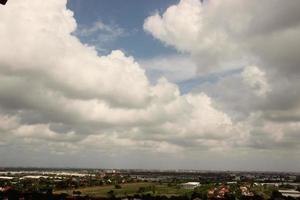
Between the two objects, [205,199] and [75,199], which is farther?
[205,199]

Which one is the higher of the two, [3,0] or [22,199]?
A: [3,0]

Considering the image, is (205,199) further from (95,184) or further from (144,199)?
(95,184)

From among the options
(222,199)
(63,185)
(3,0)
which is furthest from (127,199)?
(3,0)

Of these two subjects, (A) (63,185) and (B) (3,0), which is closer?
(B) (3,0)

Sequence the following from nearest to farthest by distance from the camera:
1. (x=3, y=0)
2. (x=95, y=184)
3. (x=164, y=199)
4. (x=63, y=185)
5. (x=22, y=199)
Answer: (x=3, y=0)
(x=22, y=199)
(x=164, y=199)
(x=63, y=185)
(x=95, y=184)

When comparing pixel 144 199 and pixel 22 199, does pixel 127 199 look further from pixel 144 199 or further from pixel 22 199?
pixel 22 199

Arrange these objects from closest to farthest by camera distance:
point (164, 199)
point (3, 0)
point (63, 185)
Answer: point (3, 0)
point (164, 199)
point (63, 185)

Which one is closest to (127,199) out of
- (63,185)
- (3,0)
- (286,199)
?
(286,199)

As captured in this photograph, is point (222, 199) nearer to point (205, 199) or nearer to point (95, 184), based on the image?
point (205, 199)

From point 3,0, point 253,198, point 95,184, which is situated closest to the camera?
point 3,0

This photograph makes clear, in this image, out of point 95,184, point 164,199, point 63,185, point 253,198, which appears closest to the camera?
point 164,199
